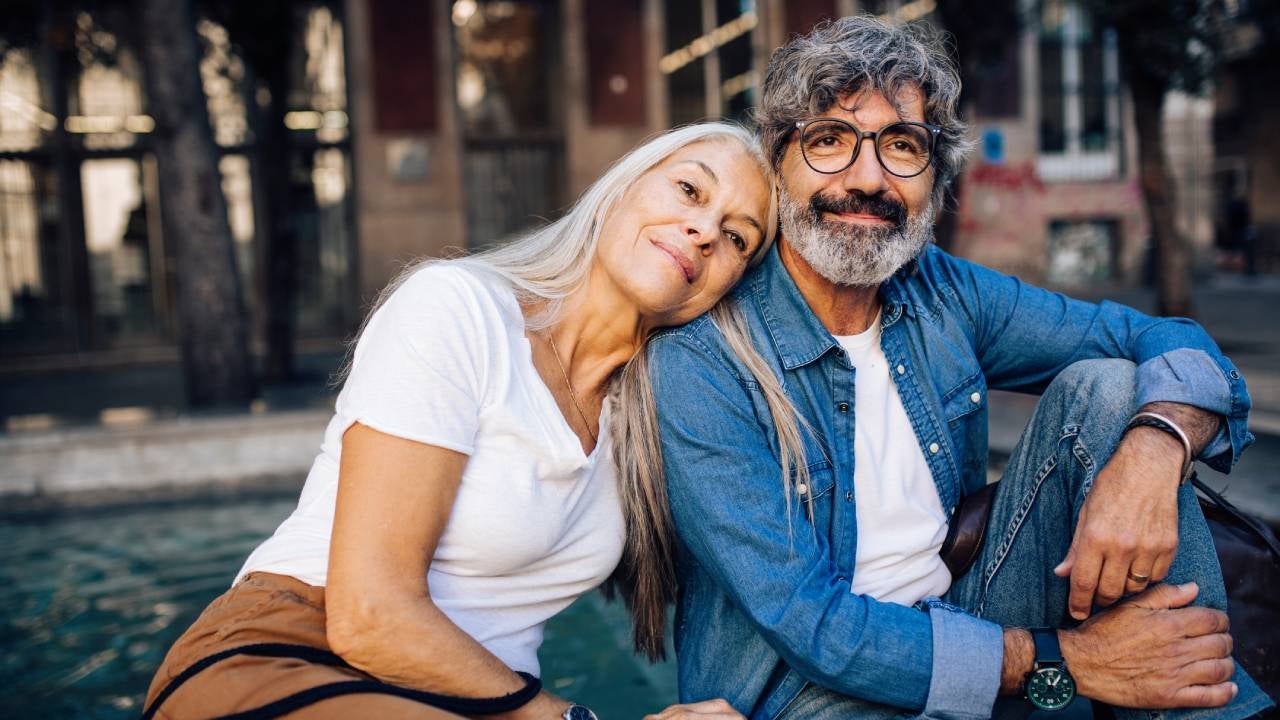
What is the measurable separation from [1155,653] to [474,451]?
4.64 ft

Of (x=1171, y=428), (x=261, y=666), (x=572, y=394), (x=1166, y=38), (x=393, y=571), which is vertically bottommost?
(x=261, y=666)

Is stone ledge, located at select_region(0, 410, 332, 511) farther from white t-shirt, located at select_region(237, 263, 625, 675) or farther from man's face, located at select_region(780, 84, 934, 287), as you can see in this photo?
man's face, located at select_region(780, 84, 934, 287)

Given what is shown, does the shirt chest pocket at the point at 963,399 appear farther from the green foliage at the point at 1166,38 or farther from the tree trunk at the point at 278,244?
the tree trunk at the point at 278,244

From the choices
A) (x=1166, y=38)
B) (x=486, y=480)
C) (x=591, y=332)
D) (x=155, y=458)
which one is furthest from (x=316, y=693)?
(x=1166, y=38)

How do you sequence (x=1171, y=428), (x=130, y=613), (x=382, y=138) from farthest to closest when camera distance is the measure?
1. (x=382, y=138)
2. (x=130, y=613)
3. (x=1171, y=428)

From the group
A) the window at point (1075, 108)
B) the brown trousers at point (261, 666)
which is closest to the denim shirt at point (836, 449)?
the brown trousers at point (261, 666)

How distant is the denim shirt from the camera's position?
82.3 inches

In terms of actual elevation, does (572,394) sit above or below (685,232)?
below

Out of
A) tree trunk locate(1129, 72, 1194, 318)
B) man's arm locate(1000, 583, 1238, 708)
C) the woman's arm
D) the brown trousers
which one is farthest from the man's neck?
tree trunk locate(1129, 72, 1194, 318)

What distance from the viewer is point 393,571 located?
186 centimetres

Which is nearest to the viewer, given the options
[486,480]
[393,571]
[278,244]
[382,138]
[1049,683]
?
[393,571]

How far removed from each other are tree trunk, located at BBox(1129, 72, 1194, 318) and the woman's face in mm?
7923

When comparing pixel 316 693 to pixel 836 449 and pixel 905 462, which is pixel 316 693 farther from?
pixel 905 462

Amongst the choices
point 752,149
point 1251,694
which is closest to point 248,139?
point 752,149
